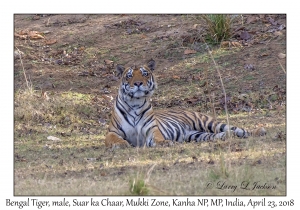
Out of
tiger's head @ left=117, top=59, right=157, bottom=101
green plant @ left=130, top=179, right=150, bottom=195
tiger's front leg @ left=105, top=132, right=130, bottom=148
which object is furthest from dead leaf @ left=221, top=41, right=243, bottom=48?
green plant @ left=130, top=179, right=150, bottom=195

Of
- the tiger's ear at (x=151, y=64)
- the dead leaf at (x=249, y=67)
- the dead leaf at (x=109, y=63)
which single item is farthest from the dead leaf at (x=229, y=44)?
the tiger's ear at (x=151, y=64)

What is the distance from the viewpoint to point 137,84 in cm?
1067

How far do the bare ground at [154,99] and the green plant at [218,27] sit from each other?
287 mm

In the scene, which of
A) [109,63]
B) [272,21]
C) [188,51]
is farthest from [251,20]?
[109,63]

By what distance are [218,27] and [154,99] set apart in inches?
107

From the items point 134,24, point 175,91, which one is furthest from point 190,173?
point 134,24

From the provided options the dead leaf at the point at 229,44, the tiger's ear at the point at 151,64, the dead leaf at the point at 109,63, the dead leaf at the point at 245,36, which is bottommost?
the tiger's ear at the point at 151,64

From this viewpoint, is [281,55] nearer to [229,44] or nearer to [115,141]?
[229,44]

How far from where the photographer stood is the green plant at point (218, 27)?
1619 cm

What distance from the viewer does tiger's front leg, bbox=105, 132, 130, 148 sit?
1052 cm

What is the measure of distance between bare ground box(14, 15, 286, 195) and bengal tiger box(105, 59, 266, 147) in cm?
38

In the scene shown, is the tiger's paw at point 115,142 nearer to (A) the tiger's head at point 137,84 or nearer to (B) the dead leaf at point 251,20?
(A) the tiger's head at point 137,84

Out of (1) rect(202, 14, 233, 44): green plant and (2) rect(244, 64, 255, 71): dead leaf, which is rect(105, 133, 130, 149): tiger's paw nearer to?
(2) rect(244, 64, 255, 71): dead leaf

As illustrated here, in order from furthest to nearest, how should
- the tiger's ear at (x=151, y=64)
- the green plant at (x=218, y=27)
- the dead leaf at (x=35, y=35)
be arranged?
the dead leaf at (x=35, y=35) < the green plant at (x=218, y=27) < the tiger's ear at (x=151, y=64)
